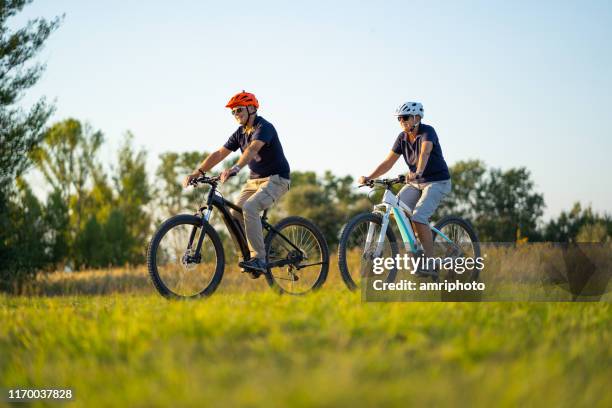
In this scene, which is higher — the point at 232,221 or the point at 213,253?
the point at 232,221

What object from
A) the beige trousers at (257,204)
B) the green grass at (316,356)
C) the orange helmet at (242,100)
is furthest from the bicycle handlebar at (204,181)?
the green grass at (316,356)

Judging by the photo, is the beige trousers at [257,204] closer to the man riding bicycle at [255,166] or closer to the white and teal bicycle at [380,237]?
the man riding bicycle at [255,166]

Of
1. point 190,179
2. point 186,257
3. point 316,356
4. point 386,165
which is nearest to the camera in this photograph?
point 316,356

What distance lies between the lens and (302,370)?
3254 millimetres

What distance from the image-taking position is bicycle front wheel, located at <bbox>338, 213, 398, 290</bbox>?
774 centimetres

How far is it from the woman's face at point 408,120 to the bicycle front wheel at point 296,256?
5.67ft

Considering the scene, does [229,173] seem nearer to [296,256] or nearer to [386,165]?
[296,256]

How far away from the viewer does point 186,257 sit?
6.91 metres

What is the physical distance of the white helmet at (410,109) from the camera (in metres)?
7.99

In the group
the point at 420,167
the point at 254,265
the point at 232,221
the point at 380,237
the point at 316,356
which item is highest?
the point at 420,167

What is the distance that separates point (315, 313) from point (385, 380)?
163 centimetres

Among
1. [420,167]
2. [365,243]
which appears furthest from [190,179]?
[420,167]

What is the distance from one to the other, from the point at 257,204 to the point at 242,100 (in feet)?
4.05

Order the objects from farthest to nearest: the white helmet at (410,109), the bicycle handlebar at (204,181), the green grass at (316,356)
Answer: the white helmet at (410,109) → the bicycle handlebar at (204,181) → the green grass at (316,356)
